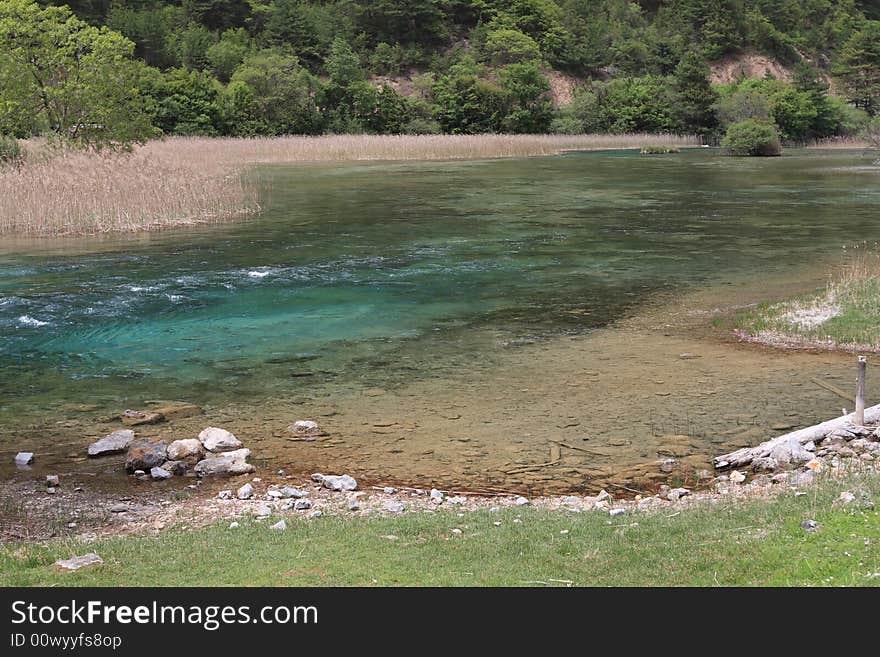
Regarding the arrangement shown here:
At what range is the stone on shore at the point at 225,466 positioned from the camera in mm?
10188

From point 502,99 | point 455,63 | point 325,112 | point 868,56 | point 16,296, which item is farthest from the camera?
point 455,63

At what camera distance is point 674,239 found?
27141 millimetres

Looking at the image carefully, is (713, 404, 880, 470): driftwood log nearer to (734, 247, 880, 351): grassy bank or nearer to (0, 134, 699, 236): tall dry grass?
(734, 247, 880, 351): grassy bank

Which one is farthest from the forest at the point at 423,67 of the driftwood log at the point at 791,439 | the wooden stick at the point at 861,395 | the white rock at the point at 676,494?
the wooden stick at the point at 861,395

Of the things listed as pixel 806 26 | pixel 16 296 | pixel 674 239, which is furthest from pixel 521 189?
pixel 806 26

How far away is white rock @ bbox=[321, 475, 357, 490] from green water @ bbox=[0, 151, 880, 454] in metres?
3.41

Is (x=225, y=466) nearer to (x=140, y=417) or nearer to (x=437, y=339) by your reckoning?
(x=140, y=417)

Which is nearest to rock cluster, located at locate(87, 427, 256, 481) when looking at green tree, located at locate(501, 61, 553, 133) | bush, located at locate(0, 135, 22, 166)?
bush, located at locate(0, 135, 22, 166)

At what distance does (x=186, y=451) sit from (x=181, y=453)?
0.06 meters

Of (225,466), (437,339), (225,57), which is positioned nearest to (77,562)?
(225,466)

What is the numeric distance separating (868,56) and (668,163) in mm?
55792

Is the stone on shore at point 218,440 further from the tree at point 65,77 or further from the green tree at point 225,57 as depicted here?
the green tree at point 225,57

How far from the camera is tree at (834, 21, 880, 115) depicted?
10194 centimetres

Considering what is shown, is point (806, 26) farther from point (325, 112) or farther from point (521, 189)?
point (521, 189)
